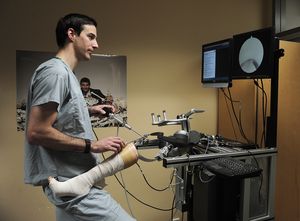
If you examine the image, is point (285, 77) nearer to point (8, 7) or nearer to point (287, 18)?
point (287, 18)

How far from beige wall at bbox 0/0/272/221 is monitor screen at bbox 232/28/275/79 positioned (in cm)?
79

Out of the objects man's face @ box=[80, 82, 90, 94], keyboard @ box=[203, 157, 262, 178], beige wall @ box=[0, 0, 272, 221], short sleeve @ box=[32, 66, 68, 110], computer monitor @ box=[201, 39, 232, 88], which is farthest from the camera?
man's face @ box=[80, 82, 90, 94]

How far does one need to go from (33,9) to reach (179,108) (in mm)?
1554

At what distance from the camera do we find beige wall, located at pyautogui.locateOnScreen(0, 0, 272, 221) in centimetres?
249

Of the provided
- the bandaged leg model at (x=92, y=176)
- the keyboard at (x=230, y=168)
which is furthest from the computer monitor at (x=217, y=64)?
the bandaged leg model at (x=92, y=176)

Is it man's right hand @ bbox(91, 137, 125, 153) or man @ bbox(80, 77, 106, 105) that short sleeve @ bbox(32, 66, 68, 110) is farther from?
man @ bbox(80, 77, 106, 105)

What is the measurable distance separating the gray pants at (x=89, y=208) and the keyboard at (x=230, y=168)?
1.83 ft

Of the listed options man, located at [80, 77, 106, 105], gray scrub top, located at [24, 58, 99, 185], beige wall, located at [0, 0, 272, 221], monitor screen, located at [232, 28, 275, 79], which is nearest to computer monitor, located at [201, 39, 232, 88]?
monitor screen, located at [232, 28, 275, 79]

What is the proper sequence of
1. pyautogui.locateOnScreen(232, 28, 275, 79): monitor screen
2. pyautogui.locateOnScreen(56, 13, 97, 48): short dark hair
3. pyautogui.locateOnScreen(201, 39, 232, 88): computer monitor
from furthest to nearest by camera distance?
pyautogui.locateOnScreen(201, 39, 232, 88): computer monitor < pyautogui.locateOnScreen(232, 28, 275, 79): monitor screen < pyautogui.locateOnScreen(56, 13, 97, 48): short dark hair

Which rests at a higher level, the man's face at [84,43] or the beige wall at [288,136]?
the man's face at [84,43]

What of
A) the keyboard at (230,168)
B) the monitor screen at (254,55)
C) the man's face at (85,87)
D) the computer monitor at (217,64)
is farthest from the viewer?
the man's face at (85,87)

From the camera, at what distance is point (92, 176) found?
144 cm

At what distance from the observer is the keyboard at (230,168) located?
1.68m

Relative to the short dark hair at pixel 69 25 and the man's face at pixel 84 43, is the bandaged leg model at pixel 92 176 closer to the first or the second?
the man's face at pixel 84 43
